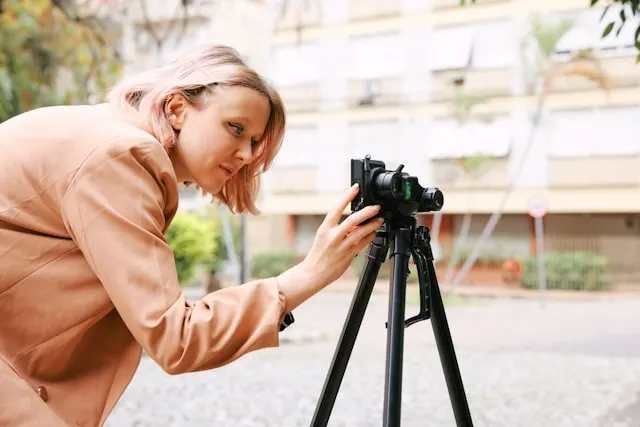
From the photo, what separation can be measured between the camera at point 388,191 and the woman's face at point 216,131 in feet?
0.38

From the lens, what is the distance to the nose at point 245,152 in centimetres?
77

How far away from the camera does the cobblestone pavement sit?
248cm

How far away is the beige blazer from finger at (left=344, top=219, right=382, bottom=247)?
0.08 meters

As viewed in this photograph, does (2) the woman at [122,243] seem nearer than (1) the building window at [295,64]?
Yes

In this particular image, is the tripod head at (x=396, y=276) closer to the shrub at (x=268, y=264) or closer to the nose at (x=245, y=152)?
the nose at (x=245, y=152)

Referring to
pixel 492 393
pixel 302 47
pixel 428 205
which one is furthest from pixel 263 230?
pixel 428 205

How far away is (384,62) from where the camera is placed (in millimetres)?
3477

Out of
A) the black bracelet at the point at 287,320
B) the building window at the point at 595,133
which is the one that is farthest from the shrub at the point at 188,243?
the black bracelet at the point at 287,320

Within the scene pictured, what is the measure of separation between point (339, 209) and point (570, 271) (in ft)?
9.05


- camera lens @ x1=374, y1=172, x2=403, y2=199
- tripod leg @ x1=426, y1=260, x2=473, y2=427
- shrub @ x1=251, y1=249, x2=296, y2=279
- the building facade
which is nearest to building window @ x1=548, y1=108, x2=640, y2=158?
the building facade

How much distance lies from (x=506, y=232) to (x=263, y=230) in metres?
1.24

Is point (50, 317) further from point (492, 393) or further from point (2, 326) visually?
point (492, 393)

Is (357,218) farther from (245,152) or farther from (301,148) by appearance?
(301,148)

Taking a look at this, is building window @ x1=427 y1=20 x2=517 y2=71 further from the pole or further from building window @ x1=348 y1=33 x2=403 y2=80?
the pole
